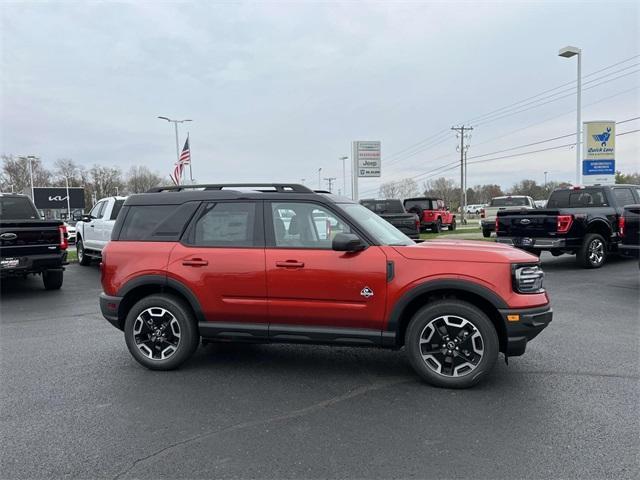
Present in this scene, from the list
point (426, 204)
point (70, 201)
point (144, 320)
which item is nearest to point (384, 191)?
point (70, 201)

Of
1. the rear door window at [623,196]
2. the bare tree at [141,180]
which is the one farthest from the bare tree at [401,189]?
the rear door window at [623,196]

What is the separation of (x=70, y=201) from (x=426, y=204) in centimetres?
5928

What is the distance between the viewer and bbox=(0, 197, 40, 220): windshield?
10774 millimetres

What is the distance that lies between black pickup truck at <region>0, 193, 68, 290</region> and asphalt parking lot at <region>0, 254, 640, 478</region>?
133 inches

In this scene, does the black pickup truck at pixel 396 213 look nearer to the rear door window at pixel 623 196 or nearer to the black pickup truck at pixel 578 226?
the black pickup truck at pixel 578 226

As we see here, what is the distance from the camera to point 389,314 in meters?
4.26

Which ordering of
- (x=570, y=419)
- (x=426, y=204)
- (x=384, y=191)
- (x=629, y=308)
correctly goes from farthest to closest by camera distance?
(x=384, y=191) → (x=426, y=204) → (x=629, y=308) → (x=570, y=419)

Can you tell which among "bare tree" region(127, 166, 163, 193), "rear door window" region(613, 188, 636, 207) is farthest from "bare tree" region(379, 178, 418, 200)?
"rear door window" region(613, 188, 636, 207)

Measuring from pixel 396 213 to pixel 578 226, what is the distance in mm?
8500

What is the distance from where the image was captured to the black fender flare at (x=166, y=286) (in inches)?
185

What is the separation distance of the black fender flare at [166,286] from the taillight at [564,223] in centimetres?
933

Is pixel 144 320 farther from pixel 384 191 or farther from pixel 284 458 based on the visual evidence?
pixel 384 191

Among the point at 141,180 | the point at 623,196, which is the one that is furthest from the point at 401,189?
the point at 623,196

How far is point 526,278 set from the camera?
4.19 m
